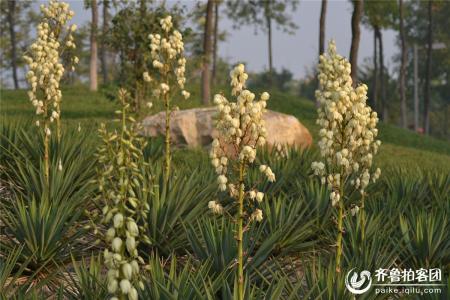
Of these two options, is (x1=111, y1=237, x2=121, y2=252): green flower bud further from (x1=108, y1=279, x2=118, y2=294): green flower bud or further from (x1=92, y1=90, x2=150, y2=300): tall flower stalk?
(x1=108, y1=279, x2=118, y2=294): green flower bud

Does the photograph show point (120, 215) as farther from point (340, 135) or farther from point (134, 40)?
point (134, 40)

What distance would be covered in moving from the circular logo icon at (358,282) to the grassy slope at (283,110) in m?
11.7

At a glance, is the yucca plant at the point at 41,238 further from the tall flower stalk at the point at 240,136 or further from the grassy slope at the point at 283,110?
the grassy slope at the point at 283,110

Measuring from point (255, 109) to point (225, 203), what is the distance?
3.57 m

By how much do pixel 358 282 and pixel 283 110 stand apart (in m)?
21.5

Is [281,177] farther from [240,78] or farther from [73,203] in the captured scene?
[240,78]

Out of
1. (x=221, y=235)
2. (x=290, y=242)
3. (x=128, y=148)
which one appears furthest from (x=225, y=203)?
(x=128, y=148)

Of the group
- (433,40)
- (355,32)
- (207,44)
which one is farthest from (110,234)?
(433,40)

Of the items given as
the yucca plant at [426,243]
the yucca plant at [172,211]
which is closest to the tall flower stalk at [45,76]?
the yucca plant at [172,211]

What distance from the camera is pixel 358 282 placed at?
4.57 meters

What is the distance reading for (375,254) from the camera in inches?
212

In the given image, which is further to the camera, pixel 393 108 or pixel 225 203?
pixel 393 108

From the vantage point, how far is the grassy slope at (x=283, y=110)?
1848cm

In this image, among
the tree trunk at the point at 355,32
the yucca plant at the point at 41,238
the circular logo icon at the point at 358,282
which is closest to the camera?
the circular logo icon at the point at 358,282
